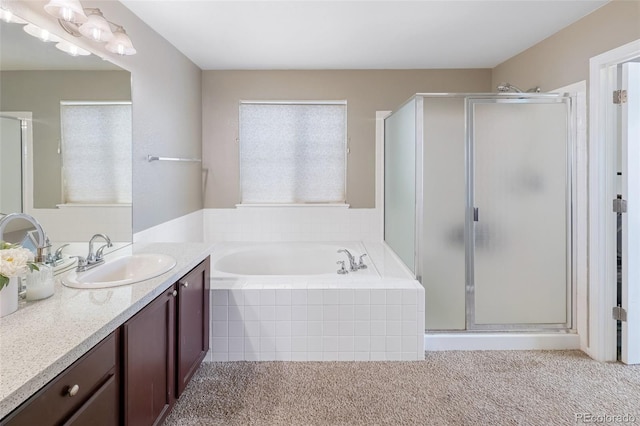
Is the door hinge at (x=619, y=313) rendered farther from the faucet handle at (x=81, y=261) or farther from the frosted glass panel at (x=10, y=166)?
the frosted glass panel at (x=10, y=166)

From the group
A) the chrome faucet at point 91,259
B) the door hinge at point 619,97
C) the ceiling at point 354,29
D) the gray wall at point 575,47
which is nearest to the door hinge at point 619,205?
the door hinge at point 619,97

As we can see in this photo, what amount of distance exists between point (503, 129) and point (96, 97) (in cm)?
267

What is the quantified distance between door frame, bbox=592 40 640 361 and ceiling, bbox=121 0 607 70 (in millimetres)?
532

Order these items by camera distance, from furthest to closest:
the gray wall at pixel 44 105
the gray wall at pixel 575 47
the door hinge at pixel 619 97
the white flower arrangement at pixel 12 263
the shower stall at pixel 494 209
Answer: the shower stall at pixel 494 209 → the door hinge at pixel 619 97 → the gray wall at pixel 575 47 → the gray wall at pixel 44 105 → the white flower arrangement at pixel 12 263

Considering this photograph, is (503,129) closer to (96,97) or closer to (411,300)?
(411,300)

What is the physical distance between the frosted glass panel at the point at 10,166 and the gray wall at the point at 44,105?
8 cm

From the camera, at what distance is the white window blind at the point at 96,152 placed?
5.74 feet

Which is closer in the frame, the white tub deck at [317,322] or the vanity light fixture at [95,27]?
the vanity light fixture at [95,27]

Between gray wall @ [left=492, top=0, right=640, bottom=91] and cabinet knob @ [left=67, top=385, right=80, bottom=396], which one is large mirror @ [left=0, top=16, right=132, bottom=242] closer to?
cabinet knob @ [left=67, top=385, right=80, bottom=396]

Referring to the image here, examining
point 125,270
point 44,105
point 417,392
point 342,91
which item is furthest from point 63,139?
point 342,91

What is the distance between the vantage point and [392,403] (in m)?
1.93

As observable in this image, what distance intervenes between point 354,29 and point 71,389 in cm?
269

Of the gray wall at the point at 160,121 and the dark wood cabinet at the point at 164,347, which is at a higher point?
the gray wall at the point at 160,121

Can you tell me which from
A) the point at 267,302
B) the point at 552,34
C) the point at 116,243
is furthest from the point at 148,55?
the point at 552,34
